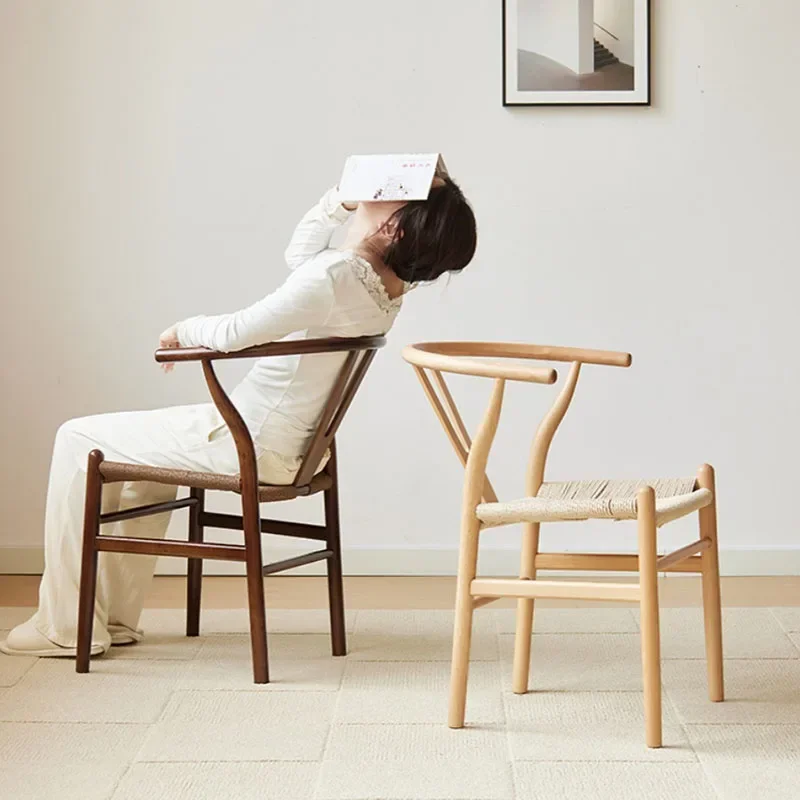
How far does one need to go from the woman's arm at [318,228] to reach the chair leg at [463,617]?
814mm

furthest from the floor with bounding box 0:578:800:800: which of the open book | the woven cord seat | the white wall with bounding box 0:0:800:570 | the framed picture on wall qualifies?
the framed picture on wall

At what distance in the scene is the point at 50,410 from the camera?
3584mm

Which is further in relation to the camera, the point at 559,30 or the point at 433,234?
the point at 559,30

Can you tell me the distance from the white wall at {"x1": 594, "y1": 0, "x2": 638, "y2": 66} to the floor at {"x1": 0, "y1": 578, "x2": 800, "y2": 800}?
1.49m

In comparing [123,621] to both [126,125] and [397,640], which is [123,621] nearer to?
[397,640]

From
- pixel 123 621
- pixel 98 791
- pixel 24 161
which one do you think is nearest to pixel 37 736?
pixel 98 791

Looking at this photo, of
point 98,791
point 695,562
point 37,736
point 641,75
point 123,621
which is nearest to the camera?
point 98,791

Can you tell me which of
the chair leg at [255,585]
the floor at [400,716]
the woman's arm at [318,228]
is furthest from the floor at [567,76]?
the chair leg at [255,585]

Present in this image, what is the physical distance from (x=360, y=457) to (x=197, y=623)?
0.81m

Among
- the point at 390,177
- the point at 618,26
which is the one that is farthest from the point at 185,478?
the point at 618,26

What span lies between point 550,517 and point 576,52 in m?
1.73

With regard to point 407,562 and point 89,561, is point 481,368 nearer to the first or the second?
point 89,561

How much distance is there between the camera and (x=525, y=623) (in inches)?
96.8

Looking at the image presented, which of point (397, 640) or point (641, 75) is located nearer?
point (397, 640)
